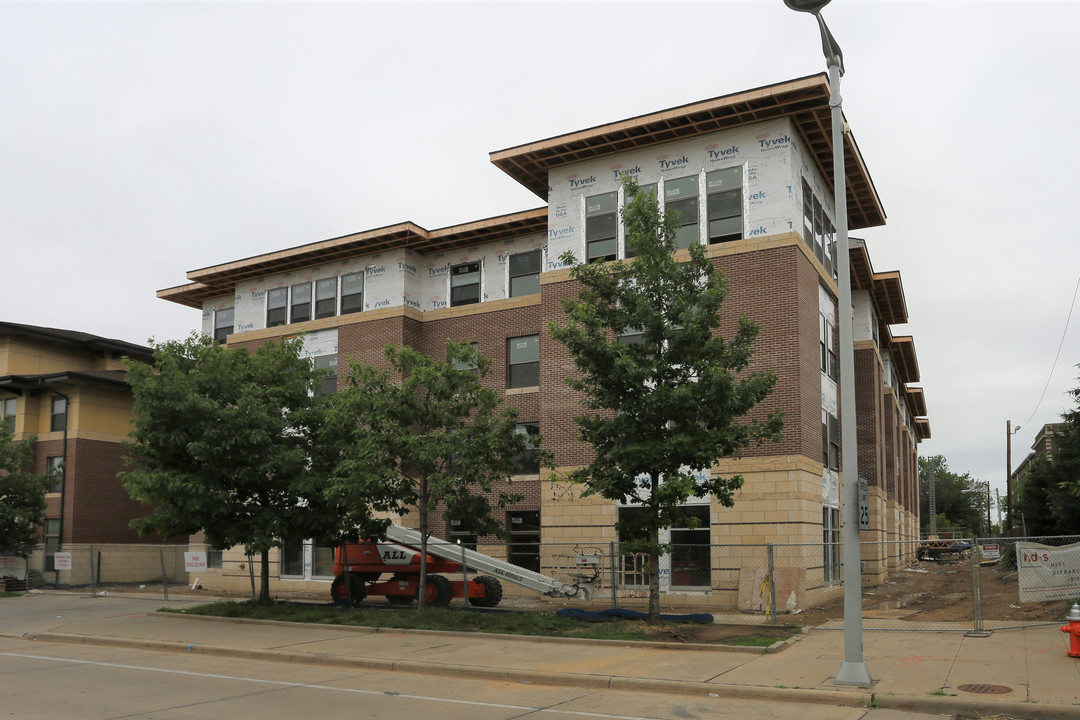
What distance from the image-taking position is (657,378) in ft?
57.3

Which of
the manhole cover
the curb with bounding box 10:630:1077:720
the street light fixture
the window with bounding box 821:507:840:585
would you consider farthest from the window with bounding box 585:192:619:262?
the manhole cover

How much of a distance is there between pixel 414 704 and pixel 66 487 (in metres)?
33.6

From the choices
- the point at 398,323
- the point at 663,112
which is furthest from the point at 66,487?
the point at 663,112

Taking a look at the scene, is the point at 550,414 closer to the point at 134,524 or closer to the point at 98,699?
the point at 134,524

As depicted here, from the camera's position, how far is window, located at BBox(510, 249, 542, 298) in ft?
100

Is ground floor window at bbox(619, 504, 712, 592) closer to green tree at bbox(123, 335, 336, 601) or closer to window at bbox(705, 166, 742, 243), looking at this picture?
window at bbox(705, 166, 742, 243)

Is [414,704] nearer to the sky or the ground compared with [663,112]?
nearer to the ground

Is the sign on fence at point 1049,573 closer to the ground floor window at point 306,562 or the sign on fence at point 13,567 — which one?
the ground floor window at point 306,562

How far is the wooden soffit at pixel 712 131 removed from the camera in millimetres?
22969

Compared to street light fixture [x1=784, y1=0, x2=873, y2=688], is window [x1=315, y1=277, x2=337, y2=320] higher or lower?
higher

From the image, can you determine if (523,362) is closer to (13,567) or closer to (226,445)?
(226,445)

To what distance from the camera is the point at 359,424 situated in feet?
68.3

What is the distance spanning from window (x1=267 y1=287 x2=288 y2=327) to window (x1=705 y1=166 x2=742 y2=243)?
58.3 feet

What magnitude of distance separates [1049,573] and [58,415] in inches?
1546
